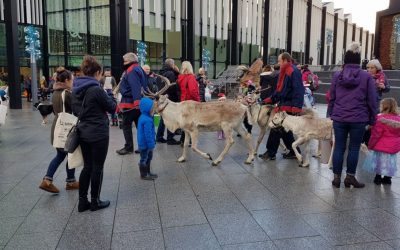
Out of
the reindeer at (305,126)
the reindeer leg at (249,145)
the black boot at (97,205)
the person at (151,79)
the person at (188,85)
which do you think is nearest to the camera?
the black boot at (97,205)

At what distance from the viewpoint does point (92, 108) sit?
4469 millimetres

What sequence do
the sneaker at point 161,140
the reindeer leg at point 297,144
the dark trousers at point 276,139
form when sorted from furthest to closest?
the sneaker at point 161,140 < the dark trousers at point 276,139 < the reindeer leg at point 297,144

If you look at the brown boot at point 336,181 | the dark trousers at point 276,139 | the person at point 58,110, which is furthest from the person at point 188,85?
the brown boot at point 336,181

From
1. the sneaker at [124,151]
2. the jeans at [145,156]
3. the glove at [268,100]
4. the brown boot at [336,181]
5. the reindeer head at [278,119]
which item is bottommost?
the sneaker at [124,151]

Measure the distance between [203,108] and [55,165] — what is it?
2.81m

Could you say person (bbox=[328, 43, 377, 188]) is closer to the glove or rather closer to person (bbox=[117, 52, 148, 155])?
the glove

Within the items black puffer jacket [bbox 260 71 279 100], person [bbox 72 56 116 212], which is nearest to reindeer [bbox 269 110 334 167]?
black puffer jacket [bbox 260 71 279 100]

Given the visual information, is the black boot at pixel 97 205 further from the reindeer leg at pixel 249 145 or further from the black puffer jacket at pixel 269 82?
the black puffer jacket at pixel 269 82

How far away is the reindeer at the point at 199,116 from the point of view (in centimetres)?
691

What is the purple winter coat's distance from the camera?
5.16 metres

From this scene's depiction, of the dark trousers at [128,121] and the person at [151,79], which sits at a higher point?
the person at [151,79]

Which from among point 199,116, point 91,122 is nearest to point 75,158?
point 91,122

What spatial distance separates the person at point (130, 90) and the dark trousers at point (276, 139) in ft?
8.54

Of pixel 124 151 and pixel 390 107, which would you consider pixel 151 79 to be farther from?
pixel 390 107
